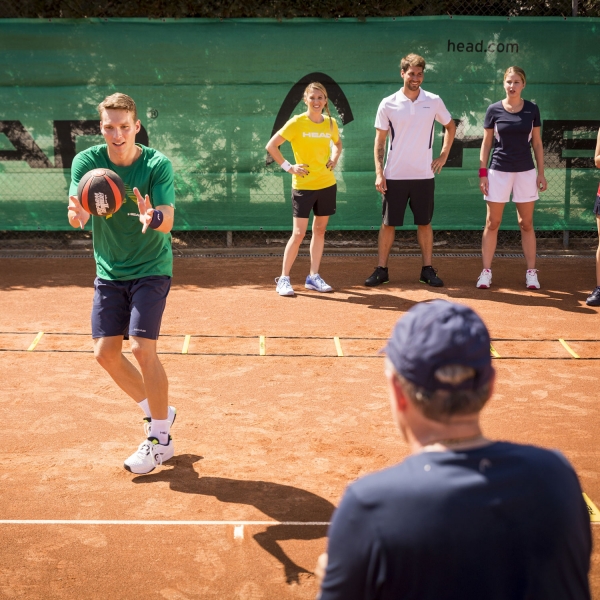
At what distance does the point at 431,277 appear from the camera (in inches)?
374

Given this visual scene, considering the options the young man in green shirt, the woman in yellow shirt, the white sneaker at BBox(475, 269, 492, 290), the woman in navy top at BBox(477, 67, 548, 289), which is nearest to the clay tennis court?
the white sneaker at BBox(475, 269, 492, 290)

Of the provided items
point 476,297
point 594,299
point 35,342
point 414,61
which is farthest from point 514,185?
point 35,342

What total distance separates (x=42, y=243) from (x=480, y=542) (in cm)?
1101

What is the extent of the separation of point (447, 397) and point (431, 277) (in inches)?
310

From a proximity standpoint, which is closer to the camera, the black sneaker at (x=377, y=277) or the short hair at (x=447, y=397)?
the short hair at (x=447, y=397)

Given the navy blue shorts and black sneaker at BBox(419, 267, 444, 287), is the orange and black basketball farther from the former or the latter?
black sneaker at BBox(419, 267, 444, 287)

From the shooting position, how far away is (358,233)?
11.9 metres

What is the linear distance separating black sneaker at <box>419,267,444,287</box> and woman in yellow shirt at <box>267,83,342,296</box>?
113 cm

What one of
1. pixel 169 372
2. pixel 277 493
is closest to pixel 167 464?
pixel 277 493

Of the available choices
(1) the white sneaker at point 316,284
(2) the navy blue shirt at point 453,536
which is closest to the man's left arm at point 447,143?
(1) the white sneaker at point 316,284

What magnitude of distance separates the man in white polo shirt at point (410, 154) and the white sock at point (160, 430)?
486 cm

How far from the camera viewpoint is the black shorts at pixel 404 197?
9328mm

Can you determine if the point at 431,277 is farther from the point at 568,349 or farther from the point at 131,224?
the point at 131,224

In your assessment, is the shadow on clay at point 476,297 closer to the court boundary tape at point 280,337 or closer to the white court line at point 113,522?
the court boundary tape at point 280,337
